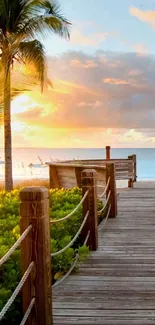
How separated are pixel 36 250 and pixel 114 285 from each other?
1.58 meters

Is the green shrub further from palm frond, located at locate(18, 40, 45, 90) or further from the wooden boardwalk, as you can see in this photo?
palm frond, located at locate(18, 40, 45, 90)

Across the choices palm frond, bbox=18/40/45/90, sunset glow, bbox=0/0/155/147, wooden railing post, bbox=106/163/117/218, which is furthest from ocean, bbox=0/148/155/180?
wooden railing post, bbox=106/163/117/218

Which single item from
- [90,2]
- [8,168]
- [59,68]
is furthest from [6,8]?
[59,68]

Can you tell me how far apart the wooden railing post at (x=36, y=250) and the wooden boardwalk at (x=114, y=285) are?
36cm

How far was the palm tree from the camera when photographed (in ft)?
51.6

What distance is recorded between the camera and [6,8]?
614 inches

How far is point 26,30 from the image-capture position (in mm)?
15984

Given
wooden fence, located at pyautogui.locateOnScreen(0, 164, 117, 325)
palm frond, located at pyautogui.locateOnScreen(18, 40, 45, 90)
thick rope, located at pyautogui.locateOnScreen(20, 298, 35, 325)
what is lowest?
thick rope, located at pyautogui.locateOnScreen(20, 298, 35, 325)

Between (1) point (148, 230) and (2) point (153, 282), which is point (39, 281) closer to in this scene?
(2) point (153, 282)

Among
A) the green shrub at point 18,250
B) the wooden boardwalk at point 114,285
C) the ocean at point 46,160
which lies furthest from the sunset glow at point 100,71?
the wooden boardwalk at point 114,285

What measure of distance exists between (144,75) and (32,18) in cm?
1134

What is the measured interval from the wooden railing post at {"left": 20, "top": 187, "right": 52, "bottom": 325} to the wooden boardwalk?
36 centimetres

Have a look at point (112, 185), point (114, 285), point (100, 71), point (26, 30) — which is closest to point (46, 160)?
point (100, 71)

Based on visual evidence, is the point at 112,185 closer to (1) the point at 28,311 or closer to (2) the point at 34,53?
(1) the point at 28,311
